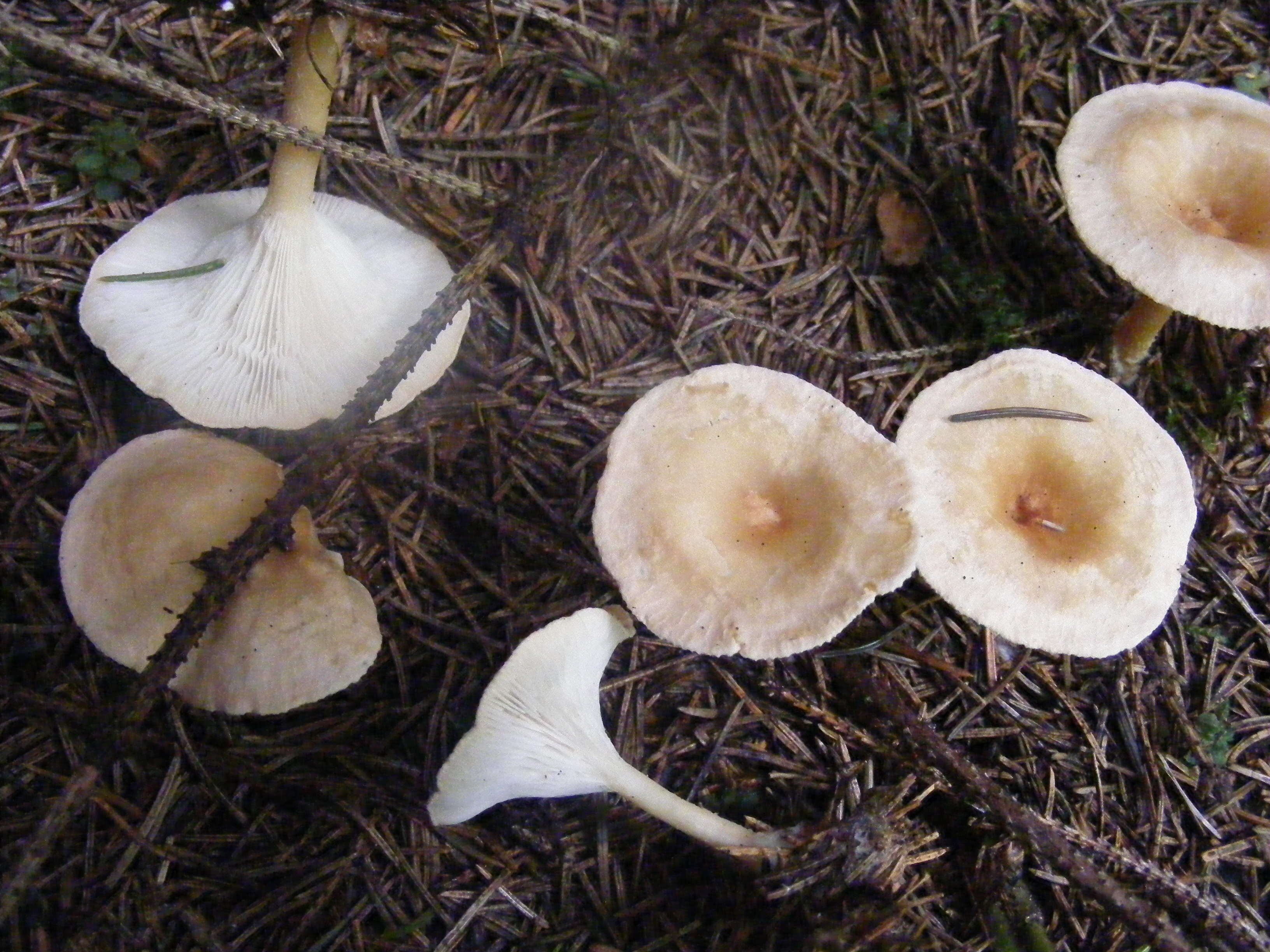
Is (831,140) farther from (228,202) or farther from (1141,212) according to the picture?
(228,202)

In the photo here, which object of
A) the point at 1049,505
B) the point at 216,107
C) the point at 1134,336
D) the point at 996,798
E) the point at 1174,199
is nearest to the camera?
the point at 216,107

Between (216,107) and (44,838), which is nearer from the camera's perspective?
(44,838)

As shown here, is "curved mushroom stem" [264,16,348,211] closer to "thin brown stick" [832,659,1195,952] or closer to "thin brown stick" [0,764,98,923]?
"thin brown stick" [0,764,98,923]

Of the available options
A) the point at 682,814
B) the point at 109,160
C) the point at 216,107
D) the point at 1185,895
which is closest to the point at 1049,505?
the point at 1185,895

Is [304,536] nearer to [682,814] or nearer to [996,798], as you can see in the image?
[682,814]

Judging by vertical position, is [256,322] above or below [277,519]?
above

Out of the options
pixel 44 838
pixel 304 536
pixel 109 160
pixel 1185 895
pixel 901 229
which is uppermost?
pixel 109 160

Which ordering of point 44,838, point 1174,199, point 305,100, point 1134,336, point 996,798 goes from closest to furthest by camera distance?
point 44,838 < point 305,100 < point 996,798 < point 1174,199 < point 1134,336
